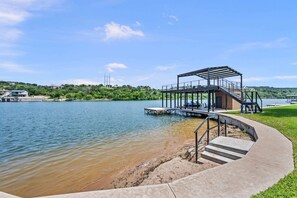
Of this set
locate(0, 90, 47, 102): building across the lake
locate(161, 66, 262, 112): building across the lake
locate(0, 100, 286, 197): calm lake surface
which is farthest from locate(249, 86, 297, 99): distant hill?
locate(0, 90, 47, 102): building across the lake

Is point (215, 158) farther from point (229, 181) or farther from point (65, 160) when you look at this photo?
point (65, 160)

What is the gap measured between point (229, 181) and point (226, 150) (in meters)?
3.08

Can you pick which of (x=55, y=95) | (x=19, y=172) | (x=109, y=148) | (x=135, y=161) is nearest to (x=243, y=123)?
(x=135, y=161)

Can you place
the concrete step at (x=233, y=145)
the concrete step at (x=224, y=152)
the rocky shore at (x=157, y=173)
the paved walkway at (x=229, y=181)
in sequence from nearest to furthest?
the paved walkway at (x=229, y=181), the rocky shore at (x=157, y=173), the concrete step at (x=224, y=152), the concrete step at (x=233, y=145)

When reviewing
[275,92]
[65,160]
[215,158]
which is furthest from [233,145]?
[275,92]

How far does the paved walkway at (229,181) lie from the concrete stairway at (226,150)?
0.82 meters

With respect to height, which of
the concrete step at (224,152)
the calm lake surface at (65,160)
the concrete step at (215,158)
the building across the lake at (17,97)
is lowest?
the calm lake surface at (65,160)

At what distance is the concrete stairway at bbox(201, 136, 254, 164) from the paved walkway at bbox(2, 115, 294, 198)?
0.82 metres

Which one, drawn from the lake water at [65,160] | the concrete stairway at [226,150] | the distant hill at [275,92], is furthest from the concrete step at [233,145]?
the distant hill at [275,92]

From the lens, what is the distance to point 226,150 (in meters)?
6.92

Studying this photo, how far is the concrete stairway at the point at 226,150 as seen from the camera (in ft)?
21.2

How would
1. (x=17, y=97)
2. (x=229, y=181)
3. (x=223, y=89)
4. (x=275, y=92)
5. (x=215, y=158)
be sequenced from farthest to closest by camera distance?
1. (x=275, y=92)
2. (x=17, y=97)
3. (x=223, y=89)
4. (x=215, y=158)
5. (x=229, y=181)

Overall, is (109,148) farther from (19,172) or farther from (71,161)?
(19,172)

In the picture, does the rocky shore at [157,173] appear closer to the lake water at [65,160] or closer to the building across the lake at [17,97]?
the lake water at [65,160]
